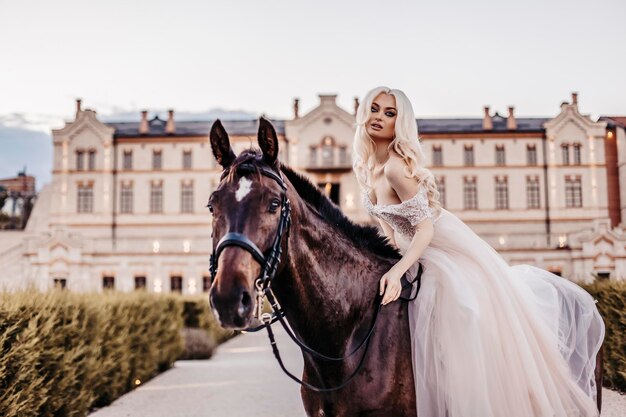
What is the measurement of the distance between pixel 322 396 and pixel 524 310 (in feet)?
3.83

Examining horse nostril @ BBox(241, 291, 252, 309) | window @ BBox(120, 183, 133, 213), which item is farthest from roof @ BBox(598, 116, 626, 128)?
horse nostril @ BBox(241, 291, 252, 309)

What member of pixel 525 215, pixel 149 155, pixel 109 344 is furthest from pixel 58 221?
pixel 109 344

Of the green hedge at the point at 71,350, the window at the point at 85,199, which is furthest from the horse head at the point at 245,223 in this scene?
the window at the point at 85,199

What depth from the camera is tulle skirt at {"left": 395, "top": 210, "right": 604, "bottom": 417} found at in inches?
126

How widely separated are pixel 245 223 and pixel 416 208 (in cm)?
104

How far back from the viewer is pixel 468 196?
2616 inches

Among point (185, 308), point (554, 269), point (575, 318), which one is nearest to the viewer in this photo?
point (575, 318)

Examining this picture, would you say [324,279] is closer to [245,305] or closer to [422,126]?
[245,305]

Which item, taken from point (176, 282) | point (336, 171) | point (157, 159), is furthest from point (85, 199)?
point (336, 171)

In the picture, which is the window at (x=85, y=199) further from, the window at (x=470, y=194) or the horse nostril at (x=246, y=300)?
the horse nostril at (x=246, y=300)

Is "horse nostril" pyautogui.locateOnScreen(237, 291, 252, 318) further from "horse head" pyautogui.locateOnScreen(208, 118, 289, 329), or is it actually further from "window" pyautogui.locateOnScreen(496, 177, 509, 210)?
"window" pyautogui.locateOnScreen(496, 177, 509, 210)

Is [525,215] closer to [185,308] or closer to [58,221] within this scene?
[58,221]

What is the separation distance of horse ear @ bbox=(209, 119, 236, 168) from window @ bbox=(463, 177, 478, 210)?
64981mm

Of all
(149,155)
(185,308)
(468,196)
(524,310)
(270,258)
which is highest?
(149,155)
